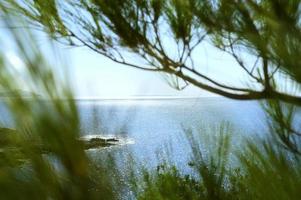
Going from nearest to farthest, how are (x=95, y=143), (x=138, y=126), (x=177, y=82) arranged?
(x=95, y=143)
(x=138, y=126)
(x=177, y=82)

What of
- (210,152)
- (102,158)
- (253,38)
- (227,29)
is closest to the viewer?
(102,158)

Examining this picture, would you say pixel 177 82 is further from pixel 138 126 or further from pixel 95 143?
pixel 95 143

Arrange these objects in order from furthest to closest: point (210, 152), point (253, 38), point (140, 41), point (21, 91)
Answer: point (140, 41), point (210, 152), point (253, 38), point (21, 91)

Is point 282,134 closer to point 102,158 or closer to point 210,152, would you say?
point 210,152

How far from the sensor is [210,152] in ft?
3.26

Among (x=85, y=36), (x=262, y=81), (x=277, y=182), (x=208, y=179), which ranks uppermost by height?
(x=85, y=36)

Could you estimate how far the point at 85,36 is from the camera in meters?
1.12

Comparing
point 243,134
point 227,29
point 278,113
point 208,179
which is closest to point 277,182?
point 243,134

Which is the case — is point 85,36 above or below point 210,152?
above

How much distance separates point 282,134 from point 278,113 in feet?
0.19

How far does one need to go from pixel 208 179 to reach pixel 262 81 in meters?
0.24

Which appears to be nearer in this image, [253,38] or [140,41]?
[253,38]

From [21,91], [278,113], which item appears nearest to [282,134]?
[278,113]

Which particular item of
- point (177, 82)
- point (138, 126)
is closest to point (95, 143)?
point (138, 126)
